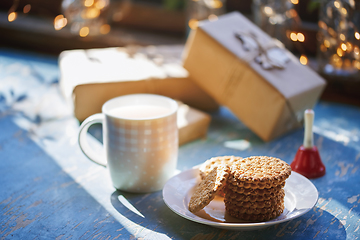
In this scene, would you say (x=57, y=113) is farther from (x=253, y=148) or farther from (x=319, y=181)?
(x=319, y=181)

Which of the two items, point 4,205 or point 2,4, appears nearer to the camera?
point 4,205

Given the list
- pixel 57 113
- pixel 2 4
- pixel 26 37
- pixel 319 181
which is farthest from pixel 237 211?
pixel 2 4

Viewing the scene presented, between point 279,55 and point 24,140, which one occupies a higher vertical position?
point 279,55

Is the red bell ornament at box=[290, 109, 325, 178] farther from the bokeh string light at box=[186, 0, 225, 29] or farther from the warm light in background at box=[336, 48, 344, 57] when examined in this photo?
the bokeh string light at box=[186, 0, 225, 29]

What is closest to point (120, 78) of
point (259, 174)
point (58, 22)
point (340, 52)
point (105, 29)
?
point (259, 174)

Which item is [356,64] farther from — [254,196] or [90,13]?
[90,13]

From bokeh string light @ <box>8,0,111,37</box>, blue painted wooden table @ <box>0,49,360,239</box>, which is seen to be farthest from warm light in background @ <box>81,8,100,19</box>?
blue painted wooden table @ <box>0,49,360,239</box>
